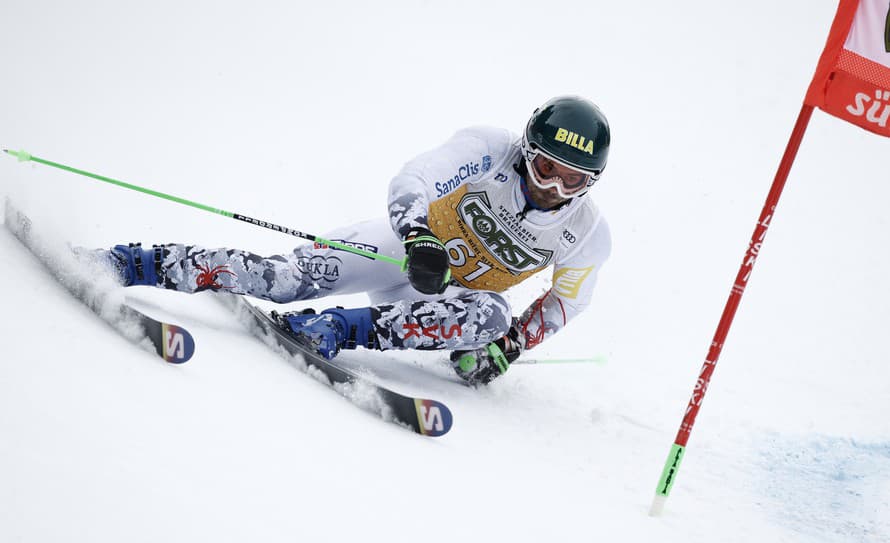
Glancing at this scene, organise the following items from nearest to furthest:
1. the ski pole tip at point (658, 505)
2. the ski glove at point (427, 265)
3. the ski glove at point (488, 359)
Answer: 1. the ski pole tip at point (658, 505)
2. the ski glove at point (427, 265)
3. the ski glove at point (488, 359)

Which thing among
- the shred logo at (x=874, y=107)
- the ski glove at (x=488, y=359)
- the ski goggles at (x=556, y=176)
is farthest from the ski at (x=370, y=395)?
the shred logo at (x=874, y=107)

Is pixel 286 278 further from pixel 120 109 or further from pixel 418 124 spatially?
pixel 418 124

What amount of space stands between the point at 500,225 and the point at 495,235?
56 mm

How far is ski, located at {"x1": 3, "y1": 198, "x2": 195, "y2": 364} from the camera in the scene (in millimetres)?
2232

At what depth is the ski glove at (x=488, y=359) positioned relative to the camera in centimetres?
370

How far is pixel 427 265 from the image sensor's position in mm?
2861

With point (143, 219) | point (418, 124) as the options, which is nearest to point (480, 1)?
point (418, 124)

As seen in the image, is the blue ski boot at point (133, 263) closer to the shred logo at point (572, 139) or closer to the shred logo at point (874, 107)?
the shred logo at point (572, 139)

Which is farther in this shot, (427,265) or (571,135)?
(571,135)

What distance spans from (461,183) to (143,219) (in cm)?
220

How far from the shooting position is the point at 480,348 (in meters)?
3.70

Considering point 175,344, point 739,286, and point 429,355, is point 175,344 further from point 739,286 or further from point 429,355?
point 429,355

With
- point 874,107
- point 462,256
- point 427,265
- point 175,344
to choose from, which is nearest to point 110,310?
point 175,344

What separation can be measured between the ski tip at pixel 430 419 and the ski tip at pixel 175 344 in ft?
2.70
